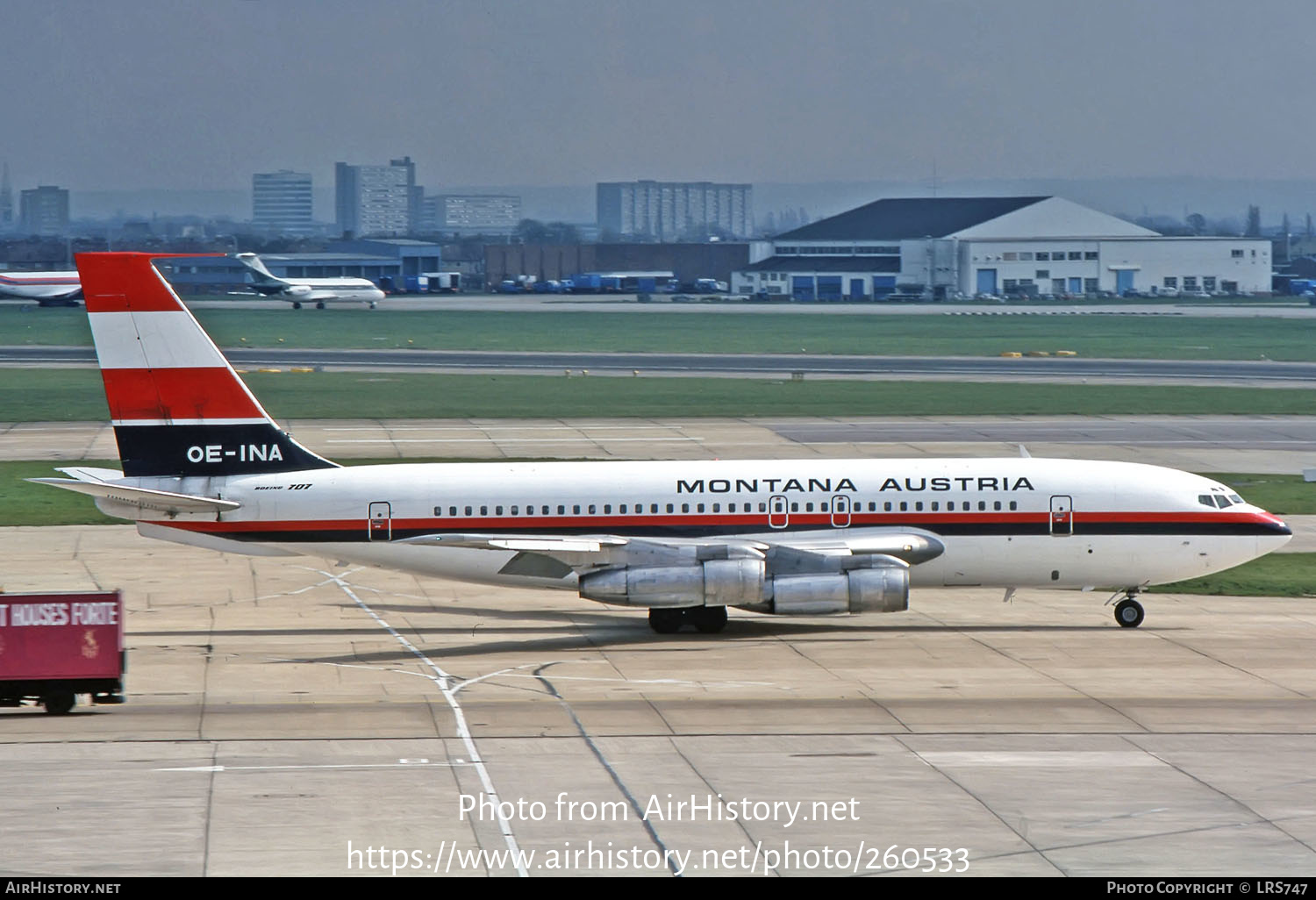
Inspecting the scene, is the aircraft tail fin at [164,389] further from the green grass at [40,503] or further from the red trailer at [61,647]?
the green grass at [40,503]

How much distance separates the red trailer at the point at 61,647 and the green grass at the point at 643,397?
201ft

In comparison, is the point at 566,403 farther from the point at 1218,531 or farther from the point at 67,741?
the point at 67,741

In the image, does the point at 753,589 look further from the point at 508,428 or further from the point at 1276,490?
the point at 508,428

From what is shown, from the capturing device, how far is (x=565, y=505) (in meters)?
39.8

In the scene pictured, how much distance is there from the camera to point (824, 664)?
3534 cm

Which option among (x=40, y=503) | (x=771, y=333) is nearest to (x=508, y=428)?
(x=40, y=503)

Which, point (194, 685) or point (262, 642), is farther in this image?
point (262, 642)

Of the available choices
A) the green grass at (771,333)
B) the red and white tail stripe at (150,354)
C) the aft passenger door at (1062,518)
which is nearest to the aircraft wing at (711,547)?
the aft passenger door at (1062,518)

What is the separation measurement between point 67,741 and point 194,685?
4.99m

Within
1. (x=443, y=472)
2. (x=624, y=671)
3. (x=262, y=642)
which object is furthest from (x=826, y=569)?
(x=262, y=642)

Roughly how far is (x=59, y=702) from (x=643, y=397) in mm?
72319

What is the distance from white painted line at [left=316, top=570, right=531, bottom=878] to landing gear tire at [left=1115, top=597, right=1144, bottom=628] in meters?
16.7

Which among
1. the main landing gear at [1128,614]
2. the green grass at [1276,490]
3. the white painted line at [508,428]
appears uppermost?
the white painted line at [508,428]

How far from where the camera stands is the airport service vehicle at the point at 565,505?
39.4 meters
